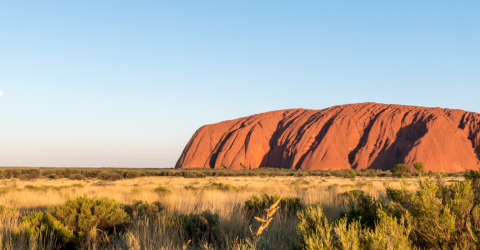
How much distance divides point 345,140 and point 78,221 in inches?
3022

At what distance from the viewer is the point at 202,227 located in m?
6.18

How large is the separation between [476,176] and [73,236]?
631 cm

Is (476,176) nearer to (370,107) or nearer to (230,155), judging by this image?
(230,155)

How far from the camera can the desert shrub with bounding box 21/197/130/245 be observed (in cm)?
556

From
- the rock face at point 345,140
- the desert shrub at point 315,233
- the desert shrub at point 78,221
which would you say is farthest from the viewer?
the rock face at point 345,140

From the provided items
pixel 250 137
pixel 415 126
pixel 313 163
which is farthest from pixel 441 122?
A: pixel 250 137

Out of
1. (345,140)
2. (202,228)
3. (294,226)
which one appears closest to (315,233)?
(294,226)

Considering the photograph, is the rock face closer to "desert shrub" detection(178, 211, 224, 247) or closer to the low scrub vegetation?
"desert shrub" detection(178, 211, 224, 247)

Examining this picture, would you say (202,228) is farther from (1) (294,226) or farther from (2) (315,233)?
(2) (315,233)

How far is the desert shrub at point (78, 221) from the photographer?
219 inches

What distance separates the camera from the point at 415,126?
7494 centimetres

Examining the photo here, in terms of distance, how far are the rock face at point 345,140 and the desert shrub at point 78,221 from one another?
68016mm

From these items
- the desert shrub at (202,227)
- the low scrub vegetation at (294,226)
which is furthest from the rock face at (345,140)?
the low scrub vegetation at (294,226)

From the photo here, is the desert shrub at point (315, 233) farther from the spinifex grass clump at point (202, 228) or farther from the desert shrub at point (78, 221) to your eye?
the desert shrub at point (78, 221)
